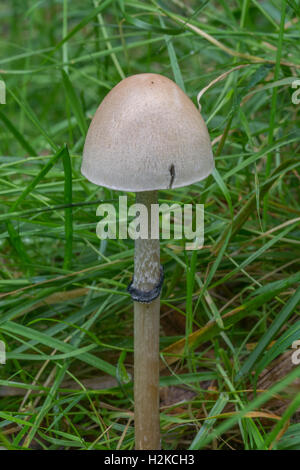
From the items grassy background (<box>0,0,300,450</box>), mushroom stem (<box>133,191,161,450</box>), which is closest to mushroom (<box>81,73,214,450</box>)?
mushroom stem (<box>133,191,161,450</box>)

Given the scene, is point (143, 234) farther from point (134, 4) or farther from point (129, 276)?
point (134, 4)

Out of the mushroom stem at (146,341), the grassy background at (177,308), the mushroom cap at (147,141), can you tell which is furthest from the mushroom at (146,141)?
the grassy background at (177,308)

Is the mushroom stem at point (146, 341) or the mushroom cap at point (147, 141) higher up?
the mushroom cap at point (147, 141)

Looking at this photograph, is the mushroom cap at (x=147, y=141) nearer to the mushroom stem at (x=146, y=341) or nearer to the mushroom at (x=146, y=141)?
the mushroom at (x=146, y=141)

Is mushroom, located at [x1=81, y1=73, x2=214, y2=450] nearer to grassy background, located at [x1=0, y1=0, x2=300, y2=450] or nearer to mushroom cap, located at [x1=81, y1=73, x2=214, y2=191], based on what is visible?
mushroom cap, located at [x1=81, y1=73, x2=214, y2=191]

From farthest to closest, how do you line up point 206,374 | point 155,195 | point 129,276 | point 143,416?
point 129,276 < point 206,374 < point 143,416 < point 155,195
